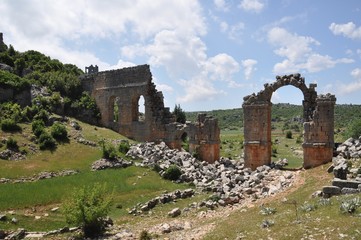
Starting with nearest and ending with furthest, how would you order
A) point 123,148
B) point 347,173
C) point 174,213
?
point 347,173 < point 174,213 < point 123,148

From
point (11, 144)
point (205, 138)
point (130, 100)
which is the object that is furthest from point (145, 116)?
point (11, 144)

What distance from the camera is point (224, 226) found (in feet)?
49.3

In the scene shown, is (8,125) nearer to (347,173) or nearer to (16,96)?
(16,96)

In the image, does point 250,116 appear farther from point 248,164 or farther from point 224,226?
point 224,226

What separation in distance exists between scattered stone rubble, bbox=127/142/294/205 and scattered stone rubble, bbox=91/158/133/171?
3.84 ft

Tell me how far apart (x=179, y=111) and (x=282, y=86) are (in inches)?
1099

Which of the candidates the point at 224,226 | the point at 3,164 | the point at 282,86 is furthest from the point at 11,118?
the point at 224,226

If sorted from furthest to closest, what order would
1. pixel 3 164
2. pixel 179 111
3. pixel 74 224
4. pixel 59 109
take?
pixel 179 111 → pixel 59 109 → pixel 3 164 → pixel 74 224

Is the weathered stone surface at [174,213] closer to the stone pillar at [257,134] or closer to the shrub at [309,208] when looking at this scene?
the shrub at [309,208]

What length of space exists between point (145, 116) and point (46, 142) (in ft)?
34.1

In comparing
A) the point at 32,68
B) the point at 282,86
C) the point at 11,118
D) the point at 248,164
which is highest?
the point at 32,68

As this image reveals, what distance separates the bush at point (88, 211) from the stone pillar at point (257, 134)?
14.2 metres

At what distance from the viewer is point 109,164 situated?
3000cm

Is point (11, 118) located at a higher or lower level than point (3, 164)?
higher
